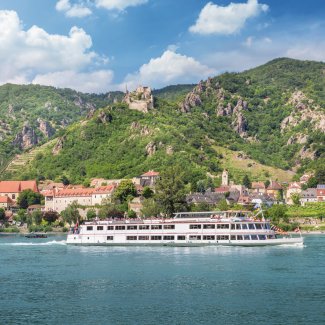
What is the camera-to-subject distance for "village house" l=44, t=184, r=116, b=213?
168250 millimetres

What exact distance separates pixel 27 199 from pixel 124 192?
3425cm

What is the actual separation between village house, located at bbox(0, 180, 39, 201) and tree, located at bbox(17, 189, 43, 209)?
19.9ft

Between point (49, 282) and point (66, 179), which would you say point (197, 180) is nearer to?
point (66, 179)

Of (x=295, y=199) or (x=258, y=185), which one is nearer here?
(x=295, y=199)

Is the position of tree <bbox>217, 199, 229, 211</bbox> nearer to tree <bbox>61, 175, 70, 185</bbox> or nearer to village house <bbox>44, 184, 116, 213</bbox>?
village house <bbox>44, 184, 116, 213</bbox>

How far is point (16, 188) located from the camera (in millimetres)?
189500

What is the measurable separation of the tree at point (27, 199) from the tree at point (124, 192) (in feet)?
98.6

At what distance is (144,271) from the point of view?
67875 millimetres

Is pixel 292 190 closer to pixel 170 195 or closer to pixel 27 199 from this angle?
pixel 170 195

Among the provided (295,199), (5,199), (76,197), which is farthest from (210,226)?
(5,199)

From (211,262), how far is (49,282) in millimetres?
21295

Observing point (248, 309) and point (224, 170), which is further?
point (224, 170)

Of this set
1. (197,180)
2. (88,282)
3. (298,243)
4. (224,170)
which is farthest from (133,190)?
(88,282)

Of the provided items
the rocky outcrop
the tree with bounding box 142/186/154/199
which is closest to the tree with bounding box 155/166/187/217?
the tree with bounding box 142/186/154/199
